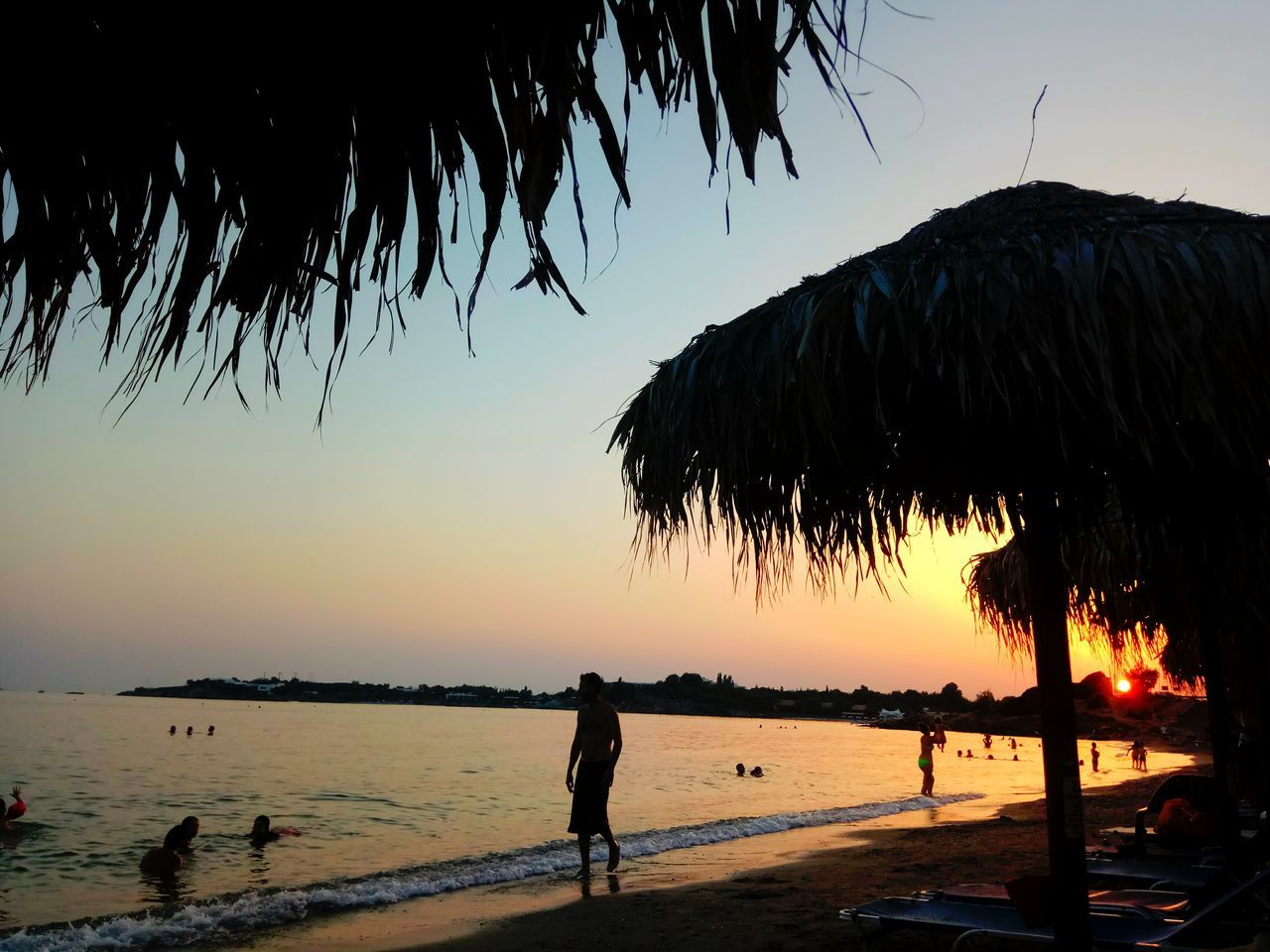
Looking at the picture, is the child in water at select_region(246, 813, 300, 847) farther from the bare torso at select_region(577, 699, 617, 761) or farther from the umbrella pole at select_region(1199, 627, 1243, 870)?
the umbrella pole at select_region(1199, 627, 1243, 870)

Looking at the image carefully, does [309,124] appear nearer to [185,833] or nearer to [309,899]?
[309,899]

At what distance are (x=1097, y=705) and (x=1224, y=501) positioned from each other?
296 ft

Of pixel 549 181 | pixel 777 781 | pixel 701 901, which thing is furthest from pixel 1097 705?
pixel 549 181

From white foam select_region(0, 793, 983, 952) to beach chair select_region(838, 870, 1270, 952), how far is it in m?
6.34

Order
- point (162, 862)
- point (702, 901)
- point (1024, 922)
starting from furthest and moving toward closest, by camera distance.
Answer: point (162, 862)
point (702, 901)
point (1024, 922)

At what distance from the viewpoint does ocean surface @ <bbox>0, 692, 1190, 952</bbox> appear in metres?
10.5

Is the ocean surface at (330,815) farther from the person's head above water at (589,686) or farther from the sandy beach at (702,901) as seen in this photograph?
the person's head above water at (589,686)

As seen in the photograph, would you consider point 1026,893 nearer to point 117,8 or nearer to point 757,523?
point 757,523

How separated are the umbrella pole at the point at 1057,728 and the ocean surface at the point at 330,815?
23.8ft

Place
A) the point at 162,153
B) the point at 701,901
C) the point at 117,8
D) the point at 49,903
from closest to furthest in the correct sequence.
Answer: the point at 117,8 < the point at 162,153 < the point at 701,901 < the point at 49,903

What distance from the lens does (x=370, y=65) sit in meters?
1.66

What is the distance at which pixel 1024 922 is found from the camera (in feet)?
15.3

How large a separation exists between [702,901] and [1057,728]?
5095 millimetres

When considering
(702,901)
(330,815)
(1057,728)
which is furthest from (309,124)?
(330,815)
